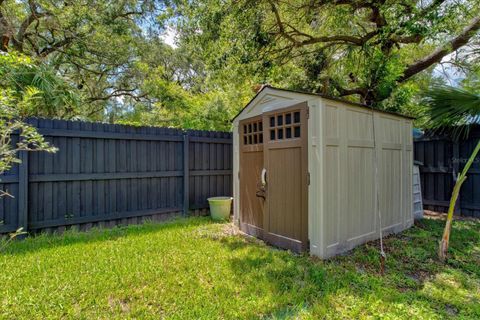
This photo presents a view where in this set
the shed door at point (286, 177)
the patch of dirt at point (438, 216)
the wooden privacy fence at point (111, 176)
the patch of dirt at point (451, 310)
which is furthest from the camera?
the patch of dirt at point (438, 216)

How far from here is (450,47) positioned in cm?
484

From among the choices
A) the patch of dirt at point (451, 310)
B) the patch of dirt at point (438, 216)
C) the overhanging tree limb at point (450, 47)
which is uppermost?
the overhanging tree limb at point (450, 47)

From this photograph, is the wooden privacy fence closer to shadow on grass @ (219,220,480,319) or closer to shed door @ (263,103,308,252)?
shadow on grass @ (219,220,480,319)

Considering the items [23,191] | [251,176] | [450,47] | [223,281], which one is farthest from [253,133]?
[450,47]

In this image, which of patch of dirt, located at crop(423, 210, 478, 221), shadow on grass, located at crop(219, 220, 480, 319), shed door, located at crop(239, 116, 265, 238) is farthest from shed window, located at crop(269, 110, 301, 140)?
patch of dirt, located at crop(423, 210, 478, 221)

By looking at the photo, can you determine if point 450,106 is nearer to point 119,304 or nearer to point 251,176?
point 251,176

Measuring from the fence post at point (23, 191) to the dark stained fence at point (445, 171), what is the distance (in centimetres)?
752

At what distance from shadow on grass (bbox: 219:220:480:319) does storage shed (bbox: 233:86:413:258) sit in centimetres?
29

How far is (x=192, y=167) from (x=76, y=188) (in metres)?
2.15

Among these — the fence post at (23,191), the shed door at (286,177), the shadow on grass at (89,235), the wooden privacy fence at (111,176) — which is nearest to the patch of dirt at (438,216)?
the shed door at (286,177)

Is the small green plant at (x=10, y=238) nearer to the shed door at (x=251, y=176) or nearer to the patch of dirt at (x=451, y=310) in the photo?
the shed door at (x=251, y=176)

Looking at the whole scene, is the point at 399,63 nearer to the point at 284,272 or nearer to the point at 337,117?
the point at 337,117

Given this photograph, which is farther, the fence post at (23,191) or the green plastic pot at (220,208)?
the green plastic pot at (220,208)

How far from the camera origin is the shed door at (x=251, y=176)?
425 centimetres
